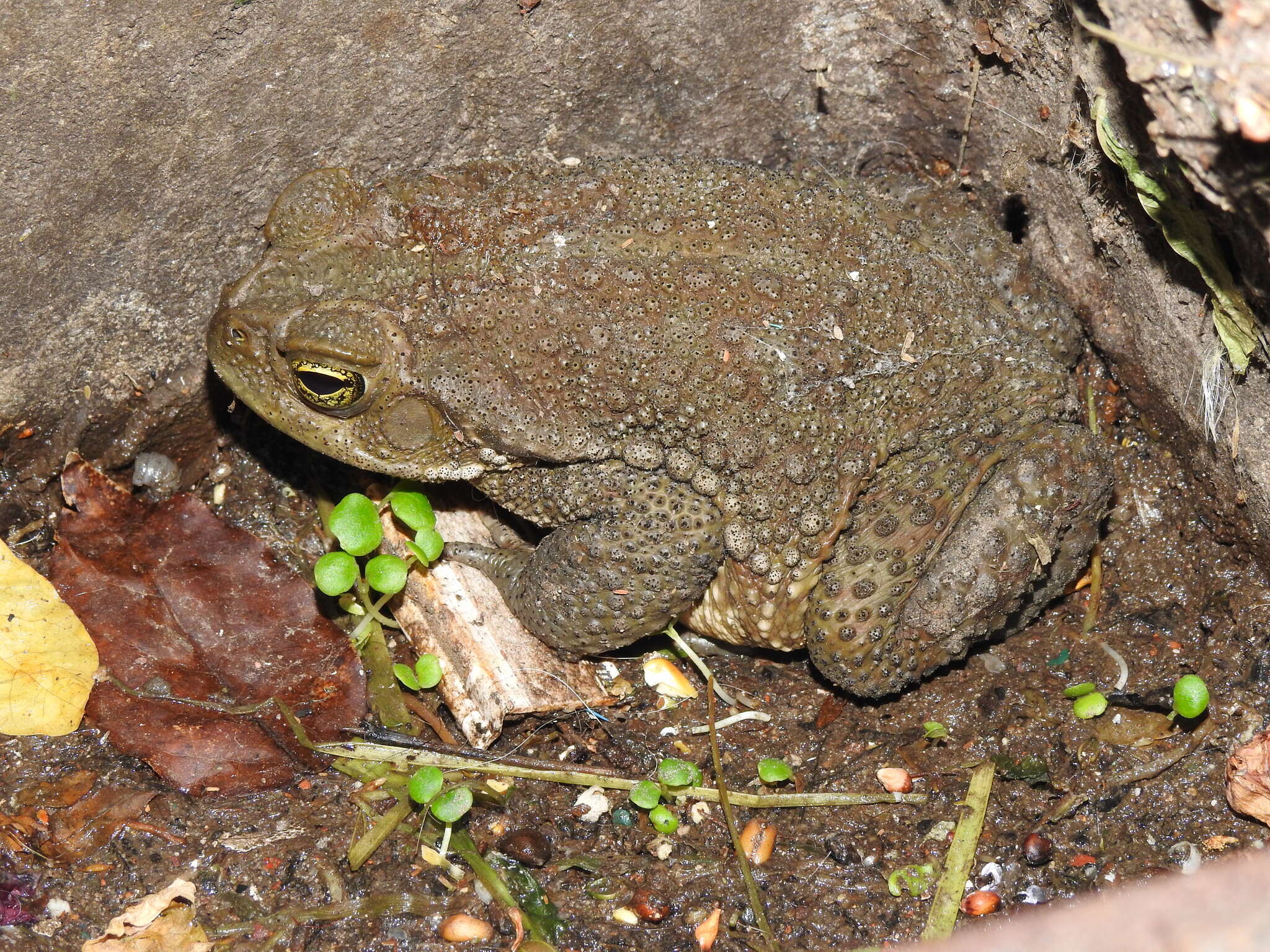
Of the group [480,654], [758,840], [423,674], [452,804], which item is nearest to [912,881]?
[758,840]

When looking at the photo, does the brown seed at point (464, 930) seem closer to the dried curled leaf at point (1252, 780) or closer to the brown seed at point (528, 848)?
the brown seed at point (528, 848)

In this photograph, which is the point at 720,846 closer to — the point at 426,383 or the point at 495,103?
the point at 426,383

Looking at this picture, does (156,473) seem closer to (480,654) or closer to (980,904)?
(480,654)

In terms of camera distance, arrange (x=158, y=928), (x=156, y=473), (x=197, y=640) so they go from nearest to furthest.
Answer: (x=158, y=928) → (x=197, y=640) → (x=156, y=473)

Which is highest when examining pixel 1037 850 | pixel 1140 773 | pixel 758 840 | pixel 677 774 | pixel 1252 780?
pixel 1252 780

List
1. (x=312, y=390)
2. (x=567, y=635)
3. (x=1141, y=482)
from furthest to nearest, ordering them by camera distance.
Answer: (x=1141, y=482) < (x=567, y=635) < (x=312, y=390)

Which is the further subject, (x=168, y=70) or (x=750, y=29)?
(x=750, y=29)

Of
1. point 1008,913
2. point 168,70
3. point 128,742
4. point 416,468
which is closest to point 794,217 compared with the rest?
point 416,468
